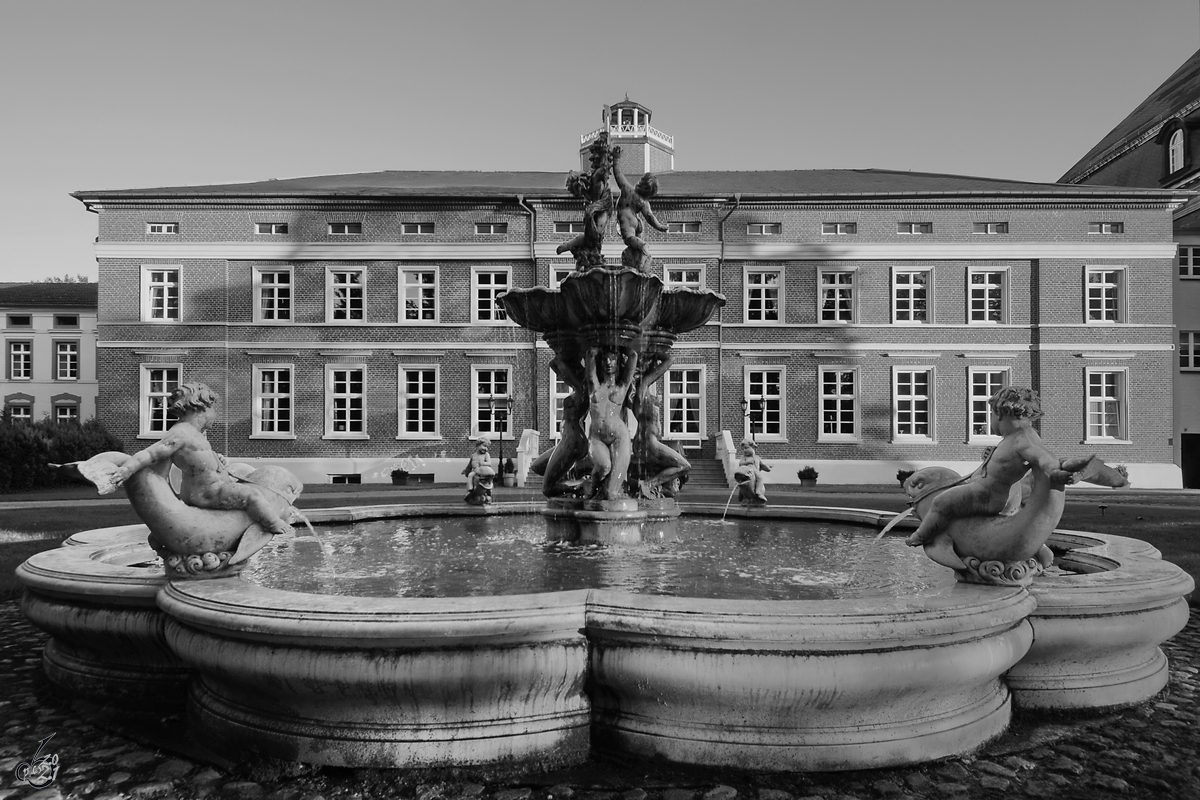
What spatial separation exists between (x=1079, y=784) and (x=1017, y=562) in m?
1.11

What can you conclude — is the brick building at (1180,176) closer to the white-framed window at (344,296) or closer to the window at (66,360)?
the white-framed window at (344,296)

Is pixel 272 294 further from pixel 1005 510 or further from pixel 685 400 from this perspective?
pixel 1005 510

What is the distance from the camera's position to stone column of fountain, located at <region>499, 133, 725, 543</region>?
7.94 meters

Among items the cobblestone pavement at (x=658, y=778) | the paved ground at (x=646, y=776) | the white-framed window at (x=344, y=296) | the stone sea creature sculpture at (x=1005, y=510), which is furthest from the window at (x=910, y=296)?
the cobblestone pavement at (x=658, y=778)

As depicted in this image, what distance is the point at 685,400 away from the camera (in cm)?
3131

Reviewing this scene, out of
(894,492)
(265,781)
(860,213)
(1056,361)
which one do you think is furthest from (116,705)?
(1056,361)

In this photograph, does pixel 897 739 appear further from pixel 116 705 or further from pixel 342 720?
pixel 116 705

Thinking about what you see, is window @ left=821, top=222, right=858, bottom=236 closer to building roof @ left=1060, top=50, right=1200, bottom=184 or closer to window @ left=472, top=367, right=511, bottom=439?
window @ left=472, top=367, right=511, bottom=439

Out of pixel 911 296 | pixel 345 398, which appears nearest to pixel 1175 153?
pixel 911 296

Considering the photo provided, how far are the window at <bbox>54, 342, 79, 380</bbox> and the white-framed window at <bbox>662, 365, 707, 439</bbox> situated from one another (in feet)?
119

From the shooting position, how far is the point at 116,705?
444 centimetres

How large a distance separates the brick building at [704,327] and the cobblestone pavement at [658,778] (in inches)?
1049

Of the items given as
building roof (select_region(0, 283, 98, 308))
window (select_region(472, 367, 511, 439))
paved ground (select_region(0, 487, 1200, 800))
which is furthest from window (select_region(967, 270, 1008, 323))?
building roof (select_region(0, 283, 98, 308))

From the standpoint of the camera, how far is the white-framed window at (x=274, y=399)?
31078mm
